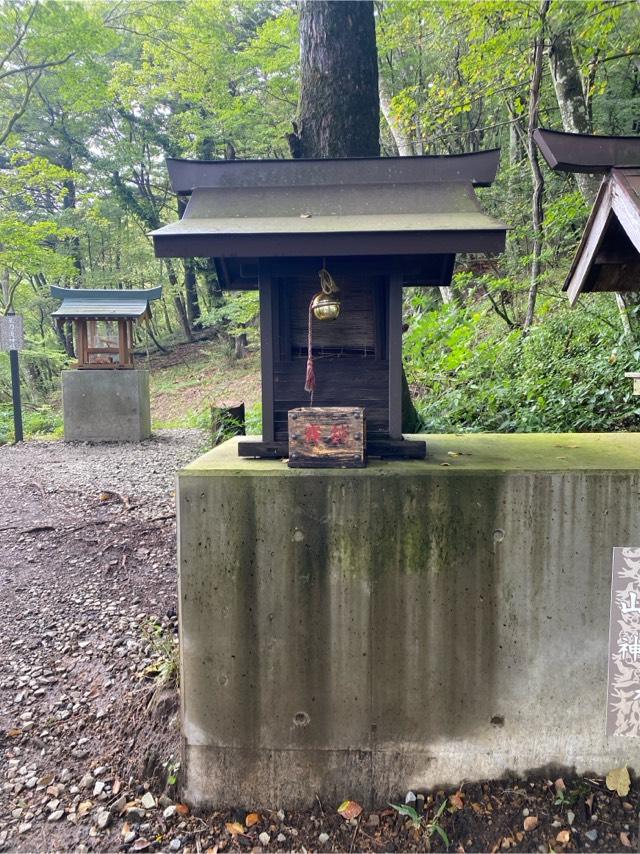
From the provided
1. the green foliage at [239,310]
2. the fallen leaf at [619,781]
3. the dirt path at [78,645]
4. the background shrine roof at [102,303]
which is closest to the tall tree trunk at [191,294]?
the green foliage at [239,310]

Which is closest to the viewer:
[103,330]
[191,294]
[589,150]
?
[589,150]

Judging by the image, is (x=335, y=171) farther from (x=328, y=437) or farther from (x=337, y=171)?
(x=328, y=437)

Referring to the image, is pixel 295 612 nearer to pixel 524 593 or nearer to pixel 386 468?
pixel 386 468

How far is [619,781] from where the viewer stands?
244 cm

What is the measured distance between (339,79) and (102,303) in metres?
7.68

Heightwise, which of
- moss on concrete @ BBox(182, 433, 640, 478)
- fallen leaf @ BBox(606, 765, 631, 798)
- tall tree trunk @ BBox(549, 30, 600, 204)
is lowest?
fallen leaf @ BBox(606, 765, 631, 798)

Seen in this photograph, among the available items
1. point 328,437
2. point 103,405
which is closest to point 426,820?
point 328,437

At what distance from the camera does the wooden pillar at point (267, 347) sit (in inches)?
105

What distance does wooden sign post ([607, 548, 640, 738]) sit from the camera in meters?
2.39

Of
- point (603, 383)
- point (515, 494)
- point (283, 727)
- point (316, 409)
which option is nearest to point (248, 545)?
point (316, 409)

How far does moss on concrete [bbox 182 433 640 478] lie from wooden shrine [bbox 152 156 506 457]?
0.61ft

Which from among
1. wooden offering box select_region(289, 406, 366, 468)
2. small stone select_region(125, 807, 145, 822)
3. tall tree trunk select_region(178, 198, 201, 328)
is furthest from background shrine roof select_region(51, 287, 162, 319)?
tall tree trunk select_region(178, 198, 201, 328)

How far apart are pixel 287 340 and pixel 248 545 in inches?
44.0

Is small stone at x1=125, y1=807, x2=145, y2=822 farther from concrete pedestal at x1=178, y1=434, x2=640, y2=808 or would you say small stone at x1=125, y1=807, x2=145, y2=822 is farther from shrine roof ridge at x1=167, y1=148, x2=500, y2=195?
shrine roof ridge at x1=167, y1=148, x2=500, y2=195
